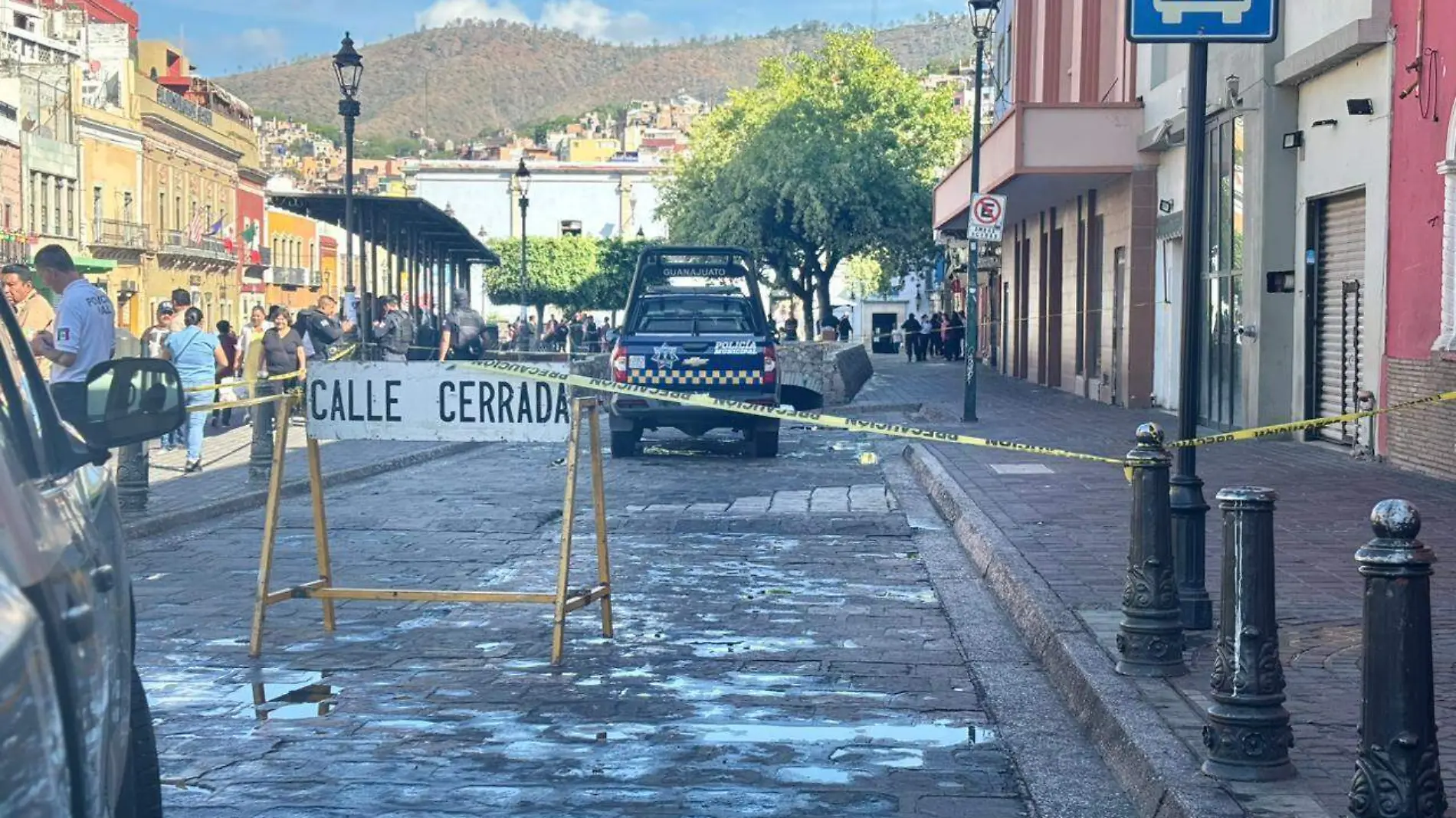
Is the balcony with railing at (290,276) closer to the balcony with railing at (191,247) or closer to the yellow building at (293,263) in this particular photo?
the yellow building at (293,263)

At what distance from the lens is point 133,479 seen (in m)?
12.9

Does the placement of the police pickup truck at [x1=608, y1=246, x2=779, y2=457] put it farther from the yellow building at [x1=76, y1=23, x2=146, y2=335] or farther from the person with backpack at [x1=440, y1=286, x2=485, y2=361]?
the yellow building at [x1=76, y1=23, x2=146, y2=335]

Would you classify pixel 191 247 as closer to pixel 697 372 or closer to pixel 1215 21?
pixel 697 372

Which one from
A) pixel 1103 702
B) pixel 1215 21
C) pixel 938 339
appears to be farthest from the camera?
pixel 938 339

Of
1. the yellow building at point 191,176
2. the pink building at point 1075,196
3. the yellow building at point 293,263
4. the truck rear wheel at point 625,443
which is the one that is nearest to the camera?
the truck rear wheel at point 625,443

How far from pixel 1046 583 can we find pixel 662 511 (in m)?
5.40

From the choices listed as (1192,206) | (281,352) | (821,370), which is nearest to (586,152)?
(821,370)

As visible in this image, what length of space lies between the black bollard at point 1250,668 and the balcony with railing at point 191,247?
198ft

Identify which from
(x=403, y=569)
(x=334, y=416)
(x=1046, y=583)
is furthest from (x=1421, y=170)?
(x=334, y=416)

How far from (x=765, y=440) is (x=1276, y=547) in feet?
32.4

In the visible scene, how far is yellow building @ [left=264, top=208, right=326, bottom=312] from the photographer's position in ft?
267

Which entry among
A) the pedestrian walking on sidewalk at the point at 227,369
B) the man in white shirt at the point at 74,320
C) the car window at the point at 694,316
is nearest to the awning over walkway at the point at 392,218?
the pedestrian walking on sidewalk at the point at 227,369

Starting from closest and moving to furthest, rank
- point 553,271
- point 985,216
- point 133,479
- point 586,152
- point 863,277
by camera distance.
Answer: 1. point 133,479
2. point 985,216
3. point 863,277
4. point 553,271
5. point 586,152

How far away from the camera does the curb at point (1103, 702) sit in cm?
502
